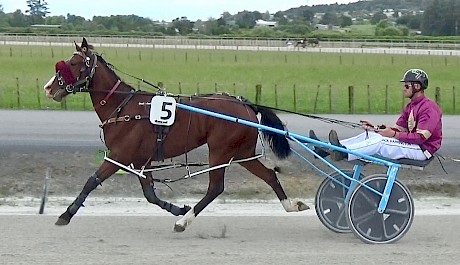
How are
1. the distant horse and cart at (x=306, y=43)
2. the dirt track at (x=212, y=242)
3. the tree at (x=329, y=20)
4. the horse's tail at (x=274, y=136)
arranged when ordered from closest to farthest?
1. the dirt track at (x=212, y=242)
2. the horse's tail at (x=274, y=136)
3. the distant horse and cart at (x=306, y=43)
4. the tree at (x=329, y=20)

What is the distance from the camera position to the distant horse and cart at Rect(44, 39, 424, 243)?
25.0 feet

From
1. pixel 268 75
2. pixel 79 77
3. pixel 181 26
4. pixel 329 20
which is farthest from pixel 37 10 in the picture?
pixel 79 77

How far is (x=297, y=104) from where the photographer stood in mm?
23844

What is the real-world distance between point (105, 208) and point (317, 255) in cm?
319

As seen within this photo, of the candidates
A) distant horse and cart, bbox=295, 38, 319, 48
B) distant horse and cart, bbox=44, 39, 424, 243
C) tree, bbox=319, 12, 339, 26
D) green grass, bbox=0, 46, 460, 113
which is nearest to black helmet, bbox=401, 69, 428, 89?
distant horse and cart, bbox=44, 39, 424, 243

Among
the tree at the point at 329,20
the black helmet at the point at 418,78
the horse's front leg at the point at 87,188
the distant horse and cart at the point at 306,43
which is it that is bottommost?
the distant horse and cart at the point at 306,43

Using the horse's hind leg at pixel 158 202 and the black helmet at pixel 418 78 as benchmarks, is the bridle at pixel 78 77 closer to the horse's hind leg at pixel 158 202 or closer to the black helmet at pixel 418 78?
the horse's hind leg at pixel 158 202

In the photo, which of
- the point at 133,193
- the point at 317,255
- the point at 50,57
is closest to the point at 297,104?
the point at 133,193

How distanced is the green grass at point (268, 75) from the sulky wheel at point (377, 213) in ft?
19.9

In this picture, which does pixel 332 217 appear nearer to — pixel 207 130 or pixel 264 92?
pixel 207 130

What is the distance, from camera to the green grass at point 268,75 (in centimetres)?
2428

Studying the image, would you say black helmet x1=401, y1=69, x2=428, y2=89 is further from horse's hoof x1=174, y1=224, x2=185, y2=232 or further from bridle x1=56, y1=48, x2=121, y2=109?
bridle x1=56, y1=48, x2=121, y2=109

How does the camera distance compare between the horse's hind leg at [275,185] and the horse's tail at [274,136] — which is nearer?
the horse's hind leg at [275,185]

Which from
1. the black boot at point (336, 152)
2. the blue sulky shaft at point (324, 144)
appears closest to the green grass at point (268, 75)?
the blue sulky shaft at point (324, 144)
